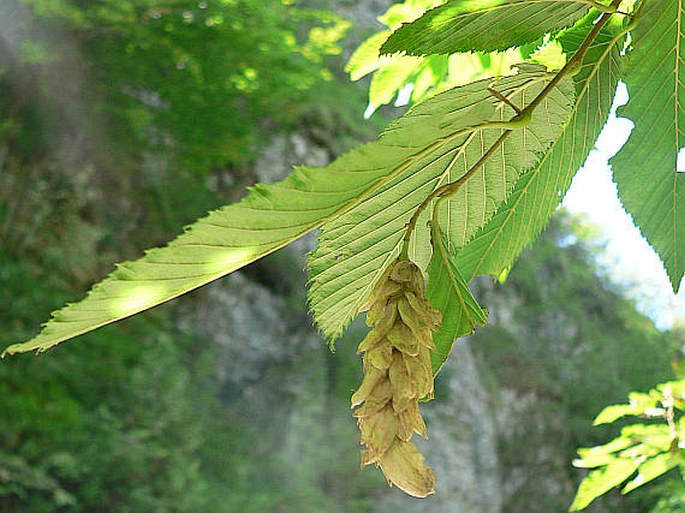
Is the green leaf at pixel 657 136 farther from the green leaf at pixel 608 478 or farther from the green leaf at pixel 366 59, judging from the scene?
the green leaf at pixel 608 478

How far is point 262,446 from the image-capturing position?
337 cm

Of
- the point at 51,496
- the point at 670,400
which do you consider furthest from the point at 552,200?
the point at 51,496

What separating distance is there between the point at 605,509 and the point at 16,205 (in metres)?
4.51

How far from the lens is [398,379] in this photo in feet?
0.55

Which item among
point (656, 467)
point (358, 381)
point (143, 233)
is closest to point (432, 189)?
point (656, 467)

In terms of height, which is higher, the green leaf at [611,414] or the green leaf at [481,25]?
the green leaf at [481,25]

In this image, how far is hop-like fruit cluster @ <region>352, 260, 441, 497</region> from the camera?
0.16 meters

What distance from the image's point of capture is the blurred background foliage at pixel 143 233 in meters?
2.69

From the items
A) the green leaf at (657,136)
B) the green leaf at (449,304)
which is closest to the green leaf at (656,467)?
the green leaf at (657,136)

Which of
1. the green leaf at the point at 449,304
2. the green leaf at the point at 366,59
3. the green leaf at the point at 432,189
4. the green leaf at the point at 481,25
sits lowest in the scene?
the green leaf at the point at 449,304

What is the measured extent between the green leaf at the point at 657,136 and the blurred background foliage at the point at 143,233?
2.36m

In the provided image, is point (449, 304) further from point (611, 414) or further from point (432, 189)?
point (611, 414)

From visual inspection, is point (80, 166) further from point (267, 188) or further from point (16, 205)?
point (267, 188)

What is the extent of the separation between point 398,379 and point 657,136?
0.62 feet
